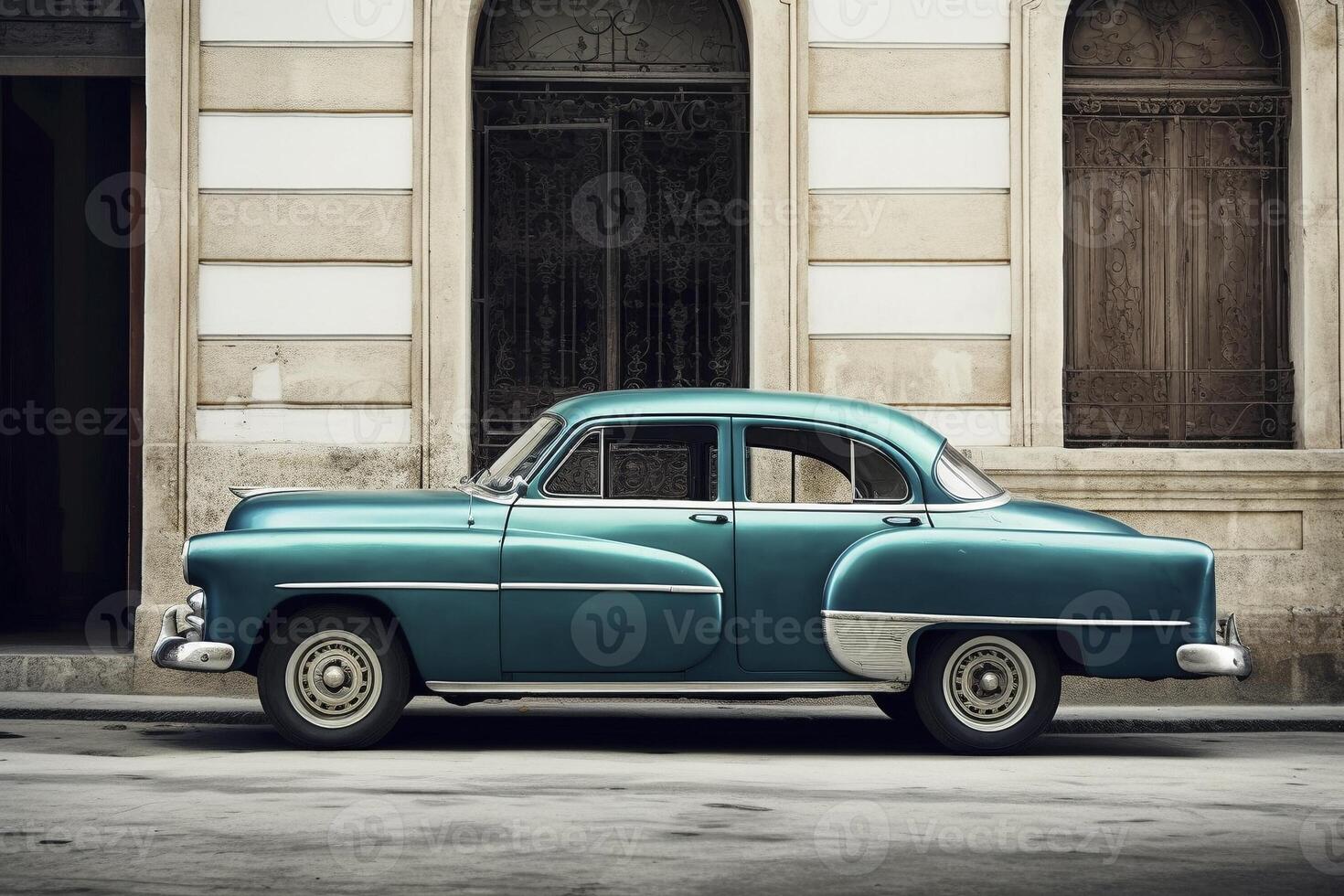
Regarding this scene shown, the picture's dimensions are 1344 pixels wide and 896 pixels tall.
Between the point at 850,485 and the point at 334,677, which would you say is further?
the point at 850,485

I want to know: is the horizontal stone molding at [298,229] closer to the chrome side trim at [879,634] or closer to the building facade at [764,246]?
the building facade at [764,246]

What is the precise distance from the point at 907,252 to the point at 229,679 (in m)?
5.20

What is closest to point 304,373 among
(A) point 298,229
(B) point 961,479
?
(A) point 298,229

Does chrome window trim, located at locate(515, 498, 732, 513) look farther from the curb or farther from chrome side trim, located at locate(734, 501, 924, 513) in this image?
the curb

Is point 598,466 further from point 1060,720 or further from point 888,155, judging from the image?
point 888,155

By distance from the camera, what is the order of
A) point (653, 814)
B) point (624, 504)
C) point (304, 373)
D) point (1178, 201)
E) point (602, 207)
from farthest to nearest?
point (1178, 201) → point (602, 207) → point (304, 373) → point (624, 504) → point (653, 814)

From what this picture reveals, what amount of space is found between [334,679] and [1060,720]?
4.17m

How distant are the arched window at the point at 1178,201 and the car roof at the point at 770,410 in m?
3.84

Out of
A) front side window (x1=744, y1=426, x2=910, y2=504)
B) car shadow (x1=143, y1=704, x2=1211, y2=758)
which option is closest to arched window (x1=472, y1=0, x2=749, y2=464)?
car shadow (x1=143, y1=704, x2=1211, y2=758)

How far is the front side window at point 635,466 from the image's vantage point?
7918 mm

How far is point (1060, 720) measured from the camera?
9.48m

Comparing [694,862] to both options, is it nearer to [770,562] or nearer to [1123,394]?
[770,562]

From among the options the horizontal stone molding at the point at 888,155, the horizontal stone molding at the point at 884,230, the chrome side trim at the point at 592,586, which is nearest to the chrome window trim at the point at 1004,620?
the chrome side trim at the point at 592,586

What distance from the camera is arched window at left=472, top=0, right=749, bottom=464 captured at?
1151 cm
